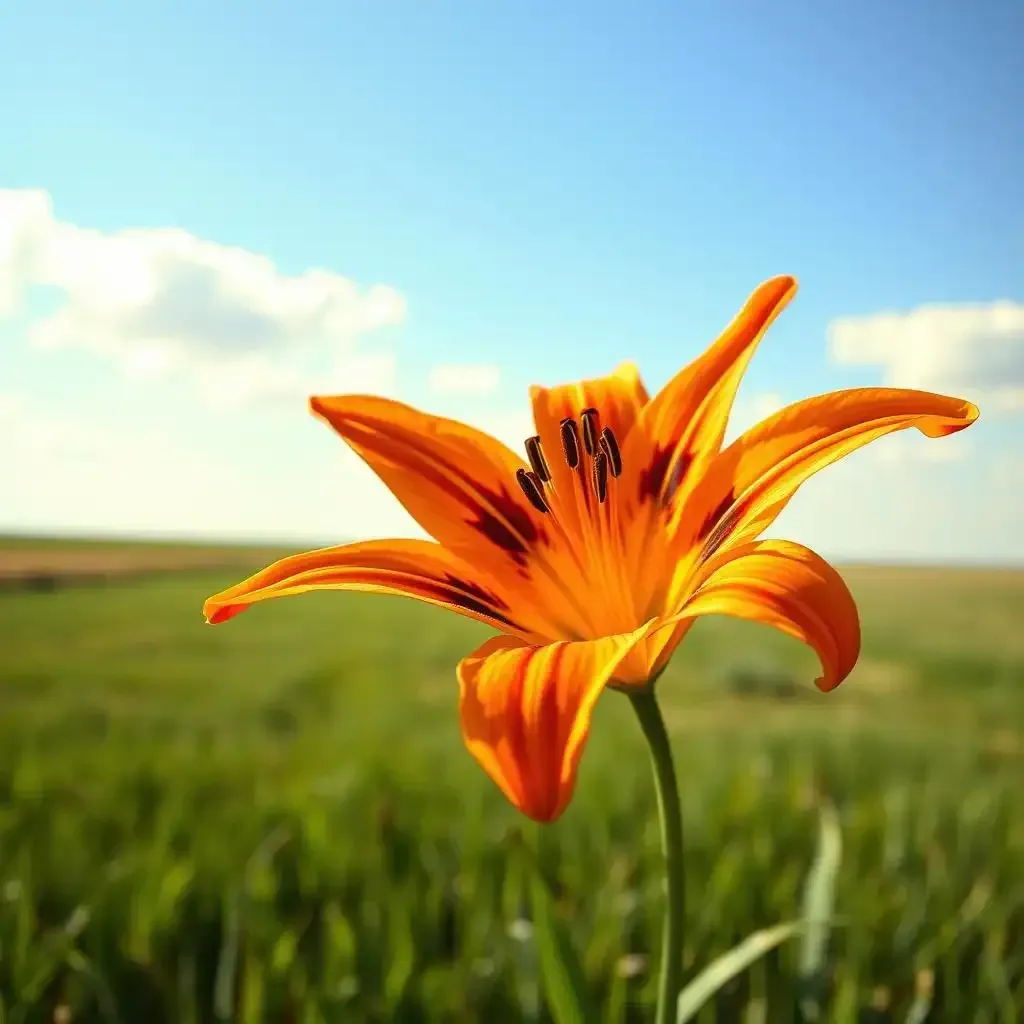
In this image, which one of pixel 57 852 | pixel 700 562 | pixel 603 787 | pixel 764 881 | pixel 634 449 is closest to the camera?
pixel 700 562

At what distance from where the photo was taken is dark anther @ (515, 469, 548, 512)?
105cm

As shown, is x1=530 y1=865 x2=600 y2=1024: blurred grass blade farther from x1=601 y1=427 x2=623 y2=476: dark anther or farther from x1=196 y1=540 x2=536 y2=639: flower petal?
x1=601 y1=427 x2=623 y2=476: dark anther

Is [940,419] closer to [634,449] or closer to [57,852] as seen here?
[634,449]

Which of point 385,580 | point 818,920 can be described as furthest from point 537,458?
point 818,920

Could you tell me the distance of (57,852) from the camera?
2287 mm

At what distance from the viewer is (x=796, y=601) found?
677 millimetres

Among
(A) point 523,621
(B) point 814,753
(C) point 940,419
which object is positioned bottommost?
(B) point 814,753

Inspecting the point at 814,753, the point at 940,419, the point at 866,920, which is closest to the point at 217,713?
the point at 814,753

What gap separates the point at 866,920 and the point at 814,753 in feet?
6.42

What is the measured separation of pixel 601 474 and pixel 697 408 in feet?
0.43

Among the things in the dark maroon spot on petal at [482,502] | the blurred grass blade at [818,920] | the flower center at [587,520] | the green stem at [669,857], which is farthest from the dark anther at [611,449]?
the blurred grass blade at [818,920]

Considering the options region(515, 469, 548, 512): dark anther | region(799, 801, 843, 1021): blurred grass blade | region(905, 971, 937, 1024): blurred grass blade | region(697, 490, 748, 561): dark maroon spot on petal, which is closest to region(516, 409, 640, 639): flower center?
region(515, 469, 548, 512): dark anther

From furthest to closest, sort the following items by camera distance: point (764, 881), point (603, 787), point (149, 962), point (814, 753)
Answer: point (814, 753) < point (603, 787) < point (764, 881) < point (149, 962)

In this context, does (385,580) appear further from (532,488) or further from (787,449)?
(787,449)
